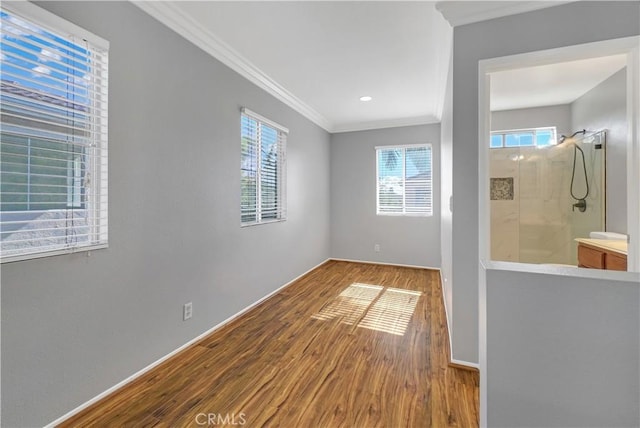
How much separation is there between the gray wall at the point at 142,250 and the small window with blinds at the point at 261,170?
0.49 ft

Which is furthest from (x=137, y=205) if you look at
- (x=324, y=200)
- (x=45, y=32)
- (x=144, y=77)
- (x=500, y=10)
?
(x=324, y=200)

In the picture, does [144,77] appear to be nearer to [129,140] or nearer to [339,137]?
[129,140]

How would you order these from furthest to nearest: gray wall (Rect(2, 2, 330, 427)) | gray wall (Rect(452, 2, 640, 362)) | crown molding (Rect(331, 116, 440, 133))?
crown molding (Rect(331, 116, 440, 133))
gray wall (Rect(452, 2, 640, 362))
gray wall (Rect(2, 2, 330, 427))

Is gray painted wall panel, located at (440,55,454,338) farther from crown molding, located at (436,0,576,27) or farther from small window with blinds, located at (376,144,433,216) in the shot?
small window with blinds, located at (376,144,433,216)

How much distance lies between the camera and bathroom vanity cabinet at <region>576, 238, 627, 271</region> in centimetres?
207

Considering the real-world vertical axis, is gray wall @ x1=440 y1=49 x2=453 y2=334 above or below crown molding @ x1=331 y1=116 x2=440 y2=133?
below

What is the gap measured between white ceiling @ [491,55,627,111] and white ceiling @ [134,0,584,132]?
732mm

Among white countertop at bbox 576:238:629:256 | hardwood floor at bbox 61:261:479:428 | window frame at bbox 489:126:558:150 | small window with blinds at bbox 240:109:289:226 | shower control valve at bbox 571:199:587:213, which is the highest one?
window frame at bbox 489:126:558:150

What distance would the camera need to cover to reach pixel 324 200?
203 inches

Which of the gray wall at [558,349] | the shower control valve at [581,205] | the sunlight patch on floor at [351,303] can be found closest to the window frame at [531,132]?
the shower control valve at [581,205]

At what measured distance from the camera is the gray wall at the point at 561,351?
3.09 feet

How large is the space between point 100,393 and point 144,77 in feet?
6.61

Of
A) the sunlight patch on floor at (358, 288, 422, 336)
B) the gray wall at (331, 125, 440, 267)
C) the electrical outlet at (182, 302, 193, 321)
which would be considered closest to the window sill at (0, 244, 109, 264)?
the electrical outlet at (182, 302, 193, 321)

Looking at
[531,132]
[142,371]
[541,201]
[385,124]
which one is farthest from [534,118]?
[142,371]
